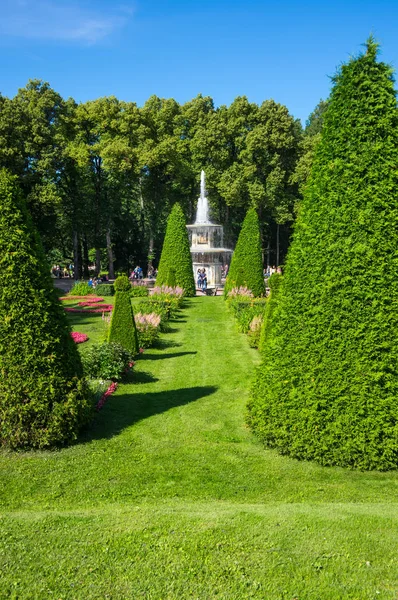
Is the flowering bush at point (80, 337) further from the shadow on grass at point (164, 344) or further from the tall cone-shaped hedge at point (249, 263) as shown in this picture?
the tall cone-shaped hedge at point (249, 263)

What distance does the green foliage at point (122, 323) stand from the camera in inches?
459

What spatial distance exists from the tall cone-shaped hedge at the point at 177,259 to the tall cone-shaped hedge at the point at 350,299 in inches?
787

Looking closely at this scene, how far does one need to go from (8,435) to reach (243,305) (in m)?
14.1

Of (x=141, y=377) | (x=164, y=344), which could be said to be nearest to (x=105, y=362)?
(x=141, y=377)

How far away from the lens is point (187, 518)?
4547 millimetres

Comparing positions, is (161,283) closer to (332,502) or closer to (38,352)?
(38,352)

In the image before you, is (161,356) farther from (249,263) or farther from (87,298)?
(87,298)

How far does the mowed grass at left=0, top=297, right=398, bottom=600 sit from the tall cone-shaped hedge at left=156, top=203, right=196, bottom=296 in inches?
725

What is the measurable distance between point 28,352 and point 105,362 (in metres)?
3.69

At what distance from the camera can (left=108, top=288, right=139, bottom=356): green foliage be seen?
1165 centimetres

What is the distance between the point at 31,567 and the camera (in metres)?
3.85

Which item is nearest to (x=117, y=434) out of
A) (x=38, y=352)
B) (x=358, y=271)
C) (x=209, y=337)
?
(x=38, y=352)

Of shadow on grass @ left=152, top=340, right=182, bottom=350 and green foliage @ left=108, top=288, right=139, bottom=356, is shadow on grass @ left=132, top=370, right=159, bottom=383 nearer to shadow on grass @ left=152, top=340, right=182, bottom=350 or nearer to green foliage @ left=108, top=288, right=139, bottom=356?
green foliage @ left=108, top=288, right=139, bottom=356

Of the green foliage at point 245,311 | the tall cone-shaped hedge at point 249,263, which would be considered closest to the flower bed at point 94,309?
the green foliage at point 245,311
